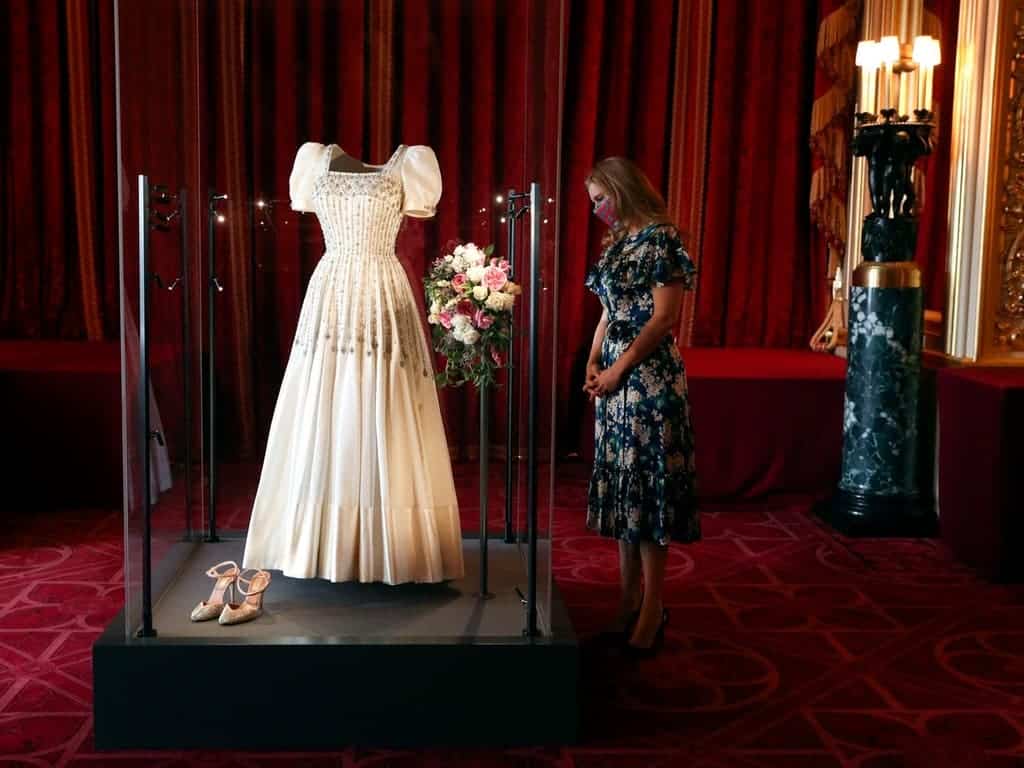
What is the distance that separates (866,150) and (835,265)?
1315mm

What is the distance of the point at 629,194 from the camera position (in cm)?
329

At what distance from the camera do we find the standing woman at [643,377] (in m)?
3.25

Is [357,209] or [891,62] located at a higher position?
[891,62]

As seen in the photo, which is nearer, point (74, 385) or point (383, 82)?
point (383, 82)

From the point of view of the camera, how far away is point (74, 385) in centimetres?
509

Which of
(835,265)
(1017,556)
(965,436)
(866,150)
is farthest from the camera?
(835,265)

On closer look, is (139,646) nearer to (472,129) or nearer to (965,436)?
(472,129)

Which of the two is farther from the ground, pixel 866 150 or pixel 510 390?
pixel 866 150

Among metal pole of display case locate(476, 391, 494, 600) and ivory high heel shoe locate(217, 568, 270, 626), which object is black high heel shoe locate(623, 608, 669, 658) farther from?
ivory high heel shoe locate(217, 568, 270, 626)

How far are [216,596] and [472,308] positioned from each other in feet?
3.19

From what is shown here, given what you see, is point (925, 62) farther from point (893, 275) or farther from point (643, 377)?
point (643, 377)

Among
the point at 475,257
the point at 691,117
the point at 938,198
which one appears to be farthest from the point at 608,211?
the point at 938,198

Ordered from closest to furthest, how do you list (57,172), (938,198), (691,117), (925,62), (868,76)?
(925,62), (868,76), (57,172), (938,198), (691,117)

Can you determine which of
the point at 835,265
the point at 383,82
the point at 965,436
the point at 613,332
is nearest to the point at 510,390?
the point at 613,332
